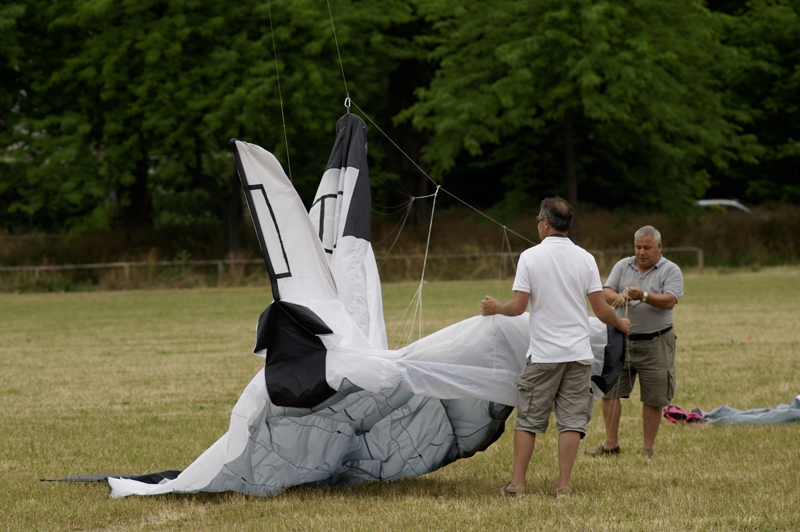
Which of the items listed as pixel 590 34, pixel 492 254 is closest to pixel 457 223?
pixel 492 254

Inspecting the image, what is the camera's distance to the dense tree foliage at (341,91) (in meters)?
25.1

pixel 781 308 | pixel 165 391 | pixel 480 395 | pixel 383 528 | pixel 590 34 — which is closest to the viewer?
pixel 383 528

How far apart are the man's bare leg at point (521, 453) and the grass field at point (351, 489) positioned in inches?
4.4

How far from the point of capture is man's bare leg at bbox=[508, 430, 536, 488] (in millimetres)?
5336

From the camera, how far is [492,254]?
90.4 feet

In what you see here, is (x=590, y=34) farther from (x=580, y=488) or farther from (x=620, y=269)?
(x=580, y=488)

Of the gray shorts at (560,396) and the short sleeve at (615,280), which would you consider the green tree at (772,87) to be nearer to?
the short sleeve at (615,280)

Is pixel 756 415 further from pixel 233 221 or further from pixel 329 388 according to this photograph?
pixel 233 221

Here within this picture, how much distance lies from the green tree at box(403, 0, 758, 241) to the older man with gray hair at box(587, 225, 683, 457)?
17.9m

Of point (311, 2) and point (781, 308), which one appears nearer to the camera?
point (781, 308)

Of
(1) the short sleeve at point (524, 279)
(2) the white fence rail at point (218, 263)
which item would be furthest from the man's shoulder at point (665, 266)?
(2) the white fence rail at point (218, 263)

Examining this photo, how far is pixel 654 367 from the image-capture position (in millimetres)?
6566

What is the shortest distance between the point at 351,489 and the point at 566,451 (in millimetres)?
1373

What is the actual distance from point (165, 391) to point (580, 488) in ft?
17.8
